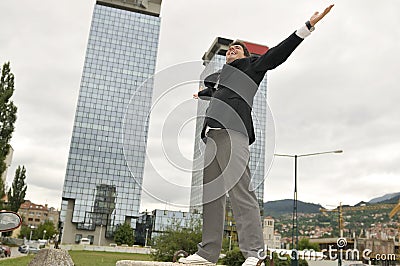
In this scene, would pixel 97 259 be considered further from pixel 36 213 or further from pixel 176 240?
pixel 36 213

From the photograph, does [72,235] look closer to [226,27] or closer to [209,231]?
[226,27]

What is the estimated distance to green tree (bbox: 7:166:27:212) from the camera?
44031 millimetres

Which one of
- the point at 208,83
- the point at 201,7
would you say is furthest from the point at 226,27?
the point at 208,83

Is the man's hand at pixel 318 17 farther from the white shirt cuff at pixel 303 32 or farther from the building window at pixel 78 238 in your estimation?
the building window at pixel 78 238

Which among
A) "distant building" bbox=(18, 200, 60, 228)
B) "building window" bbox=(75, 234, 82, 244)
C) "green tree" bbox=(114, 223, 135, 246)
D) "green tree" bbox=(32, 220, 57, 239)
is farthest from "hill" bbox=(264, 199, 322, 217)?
"distant building" bbox=(18, 200, 60, 228)

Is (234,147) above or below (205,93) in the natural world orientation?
below

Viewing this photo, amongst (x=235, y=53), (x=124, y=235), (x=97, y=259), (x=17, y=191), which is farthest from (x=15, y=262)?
(x=124, y=235)

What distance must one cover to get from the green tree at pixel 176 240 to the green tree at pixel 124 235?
182ft

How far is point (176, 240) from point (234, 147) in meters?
17.6

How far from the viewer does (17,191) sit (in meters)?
44.9

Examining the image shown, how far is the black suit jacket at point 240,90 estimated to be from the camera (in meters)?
3.39

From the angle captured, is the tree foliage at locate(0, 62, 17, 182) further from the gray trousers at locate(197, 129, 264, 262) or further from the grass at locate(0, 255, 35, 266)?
the gray trousers at locate(197, 129, 264, 262)

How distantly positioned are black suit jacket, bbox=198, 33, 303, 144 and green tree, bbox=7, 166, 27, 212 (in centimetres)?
4504

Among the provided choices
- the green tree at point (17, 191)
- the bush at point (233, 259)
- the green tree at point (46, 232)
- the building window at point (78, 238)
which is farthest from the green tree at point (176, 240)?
the green tree at point (46, 232)
